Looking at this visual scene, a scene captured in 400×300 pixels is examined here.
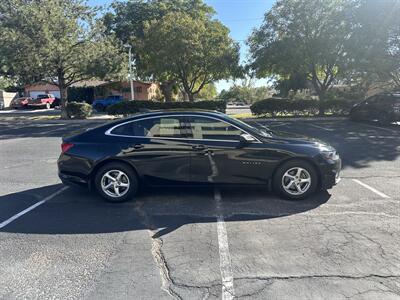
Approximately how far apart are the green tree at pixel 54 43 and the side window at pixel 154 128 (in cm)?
1708

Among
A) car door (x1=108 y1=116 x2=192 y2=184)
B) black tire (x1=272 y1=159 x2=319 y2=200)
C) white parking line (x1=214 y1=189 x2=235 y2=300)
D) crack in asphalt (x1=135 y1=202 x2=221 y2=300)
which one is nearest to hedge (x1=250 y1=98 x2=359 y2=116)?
black tire (x1=272 y1=159 x2=319 y2=200)

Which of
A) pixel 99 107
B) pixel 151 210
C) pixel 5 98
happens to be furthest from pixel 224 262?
pixel 5 98

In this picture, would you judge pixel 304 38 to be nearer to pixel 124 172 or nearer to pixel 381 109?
pixel 381 109

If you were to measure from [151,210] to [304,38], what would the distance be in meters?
19.8

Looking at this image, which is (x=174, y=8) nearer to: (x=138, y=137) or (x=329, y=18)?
(x=329, y=18)

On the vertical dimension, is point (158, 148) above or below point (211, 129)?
below

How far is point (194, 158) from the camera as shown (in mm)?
5363

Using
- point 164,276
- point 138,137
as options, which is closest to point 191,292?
point 164,276

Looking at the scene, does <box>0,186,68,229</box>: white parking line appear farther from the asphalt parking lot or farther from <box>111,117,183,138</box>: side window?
<box>111,117,183,138</box>: side window

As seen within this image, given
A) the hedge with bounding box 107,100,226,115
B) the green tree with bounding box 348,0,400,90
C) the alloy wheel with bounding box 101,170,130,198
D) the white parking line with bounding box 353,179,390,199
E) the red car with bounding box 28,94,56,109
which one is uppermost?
the green tree with bounding box 348,0,400,90

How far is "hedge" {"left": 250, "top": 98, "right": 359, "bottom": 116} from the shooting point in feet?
72.4

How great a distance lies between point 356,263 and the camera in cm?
349

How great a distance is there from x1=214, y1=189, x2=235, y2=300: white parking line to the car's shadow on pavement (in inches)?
8.5

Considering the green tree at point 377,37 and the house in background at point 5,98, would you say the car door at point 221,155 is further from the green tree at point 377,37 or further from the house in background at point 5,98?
the house in background at point 5,98
